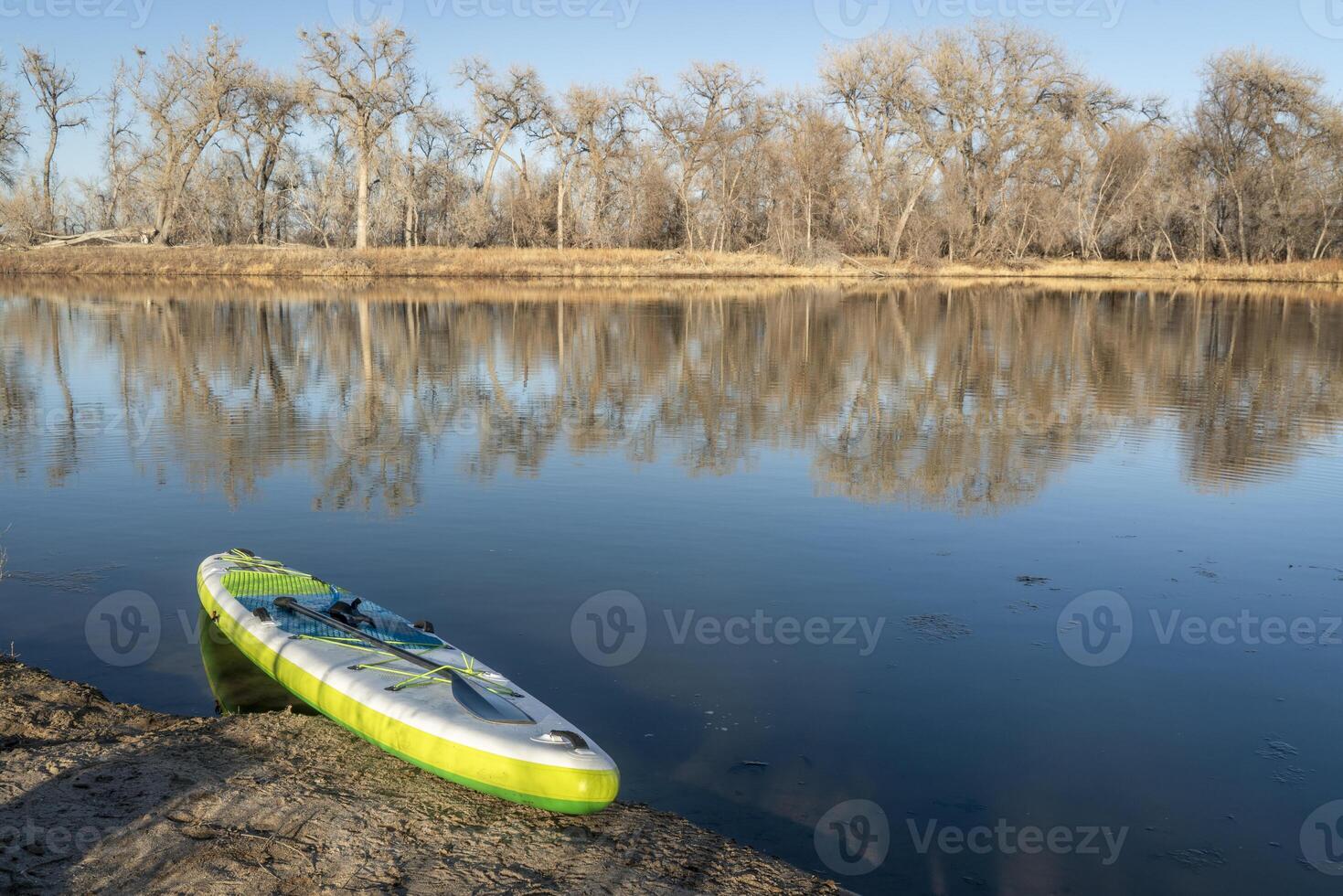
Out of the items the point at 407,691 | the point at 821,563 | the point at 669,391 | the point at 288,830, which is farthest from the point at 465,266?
the point at 288,830

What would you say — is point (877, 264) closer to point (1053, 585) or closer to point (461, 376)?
point (461, 376)

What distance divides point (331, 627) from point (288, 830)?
221 centimetres

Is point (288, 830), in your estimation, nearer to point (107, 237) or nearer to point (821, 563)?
point (821, 563)

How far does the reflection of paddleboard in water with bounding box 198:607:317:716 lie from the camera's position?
21.6ft

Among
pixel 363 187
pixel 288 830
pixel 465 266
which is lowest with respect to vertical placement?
pixel 288 830

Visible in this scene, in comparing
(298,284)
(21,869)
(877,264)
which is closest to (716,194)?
(877,264)

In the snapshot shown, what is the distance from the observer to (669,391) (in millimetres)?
18266

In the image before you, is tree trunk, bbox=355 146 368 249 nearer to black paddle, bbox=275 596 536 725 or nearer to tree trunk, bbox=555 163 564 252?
tree trunk, bbox=555 163 564 252

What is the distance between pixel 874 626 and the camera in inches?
314

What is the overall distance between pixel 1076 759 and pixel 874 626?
2.12m

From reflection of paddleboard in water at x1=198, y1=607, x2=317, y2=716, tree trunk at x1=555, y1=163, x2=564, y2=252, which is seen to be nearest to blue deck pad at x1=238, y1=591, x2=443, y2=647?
reflection of paddleboard in water at x1=198, y1=607, x2=317, y2=716

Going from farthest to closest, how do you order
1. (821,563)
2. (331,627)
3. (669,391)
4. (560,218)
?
(560,218)
(669,391)
(821,563)
(331,627)

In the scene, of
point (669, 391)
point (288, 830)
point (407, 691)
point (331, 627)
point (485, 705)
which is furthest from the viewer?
point (669, 391)

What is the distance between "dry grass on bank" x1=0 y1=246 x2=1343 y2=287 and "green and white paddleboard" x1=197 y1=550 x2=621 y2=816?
43.9m
